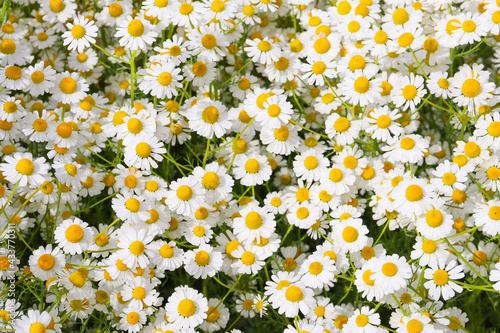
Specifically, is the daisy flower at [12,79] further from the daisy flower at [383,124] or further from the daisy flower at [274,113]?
the daisy flower at [383,124]

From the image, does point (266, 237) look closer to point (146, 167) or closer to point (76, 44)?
point (146, 167)

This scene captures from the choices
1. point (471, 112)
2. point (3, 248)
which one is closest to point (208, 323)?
point (3, 248)

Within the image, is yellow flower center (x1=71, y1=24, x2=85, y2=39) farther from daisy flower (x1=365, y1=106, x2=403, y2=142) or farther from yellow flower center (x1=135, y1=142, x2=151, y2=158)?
daisy flower (x1=365, y1=106, x2=403, y2=142)

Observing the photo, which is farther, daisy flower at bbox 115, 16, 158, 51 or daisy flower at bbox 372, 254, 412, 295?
daisy flower at bbox 115, 16, 158, 51

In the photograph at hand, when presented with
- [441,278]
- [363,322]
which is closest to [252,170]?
[363,322]

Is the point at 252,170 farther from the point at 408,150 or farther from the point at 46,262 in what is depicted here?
the point at 46,262

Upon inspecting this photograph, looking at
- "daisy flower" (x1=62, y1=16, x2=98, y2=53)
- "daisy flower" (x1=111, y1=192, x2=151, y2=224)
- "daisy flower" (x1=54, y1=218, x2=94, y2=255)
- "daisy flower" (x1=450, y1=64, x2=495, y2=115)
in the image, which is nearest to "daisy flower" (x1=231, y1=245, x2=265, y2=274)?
"daisy flower" (x1=111, y1=192, x2=151, y2=224)
